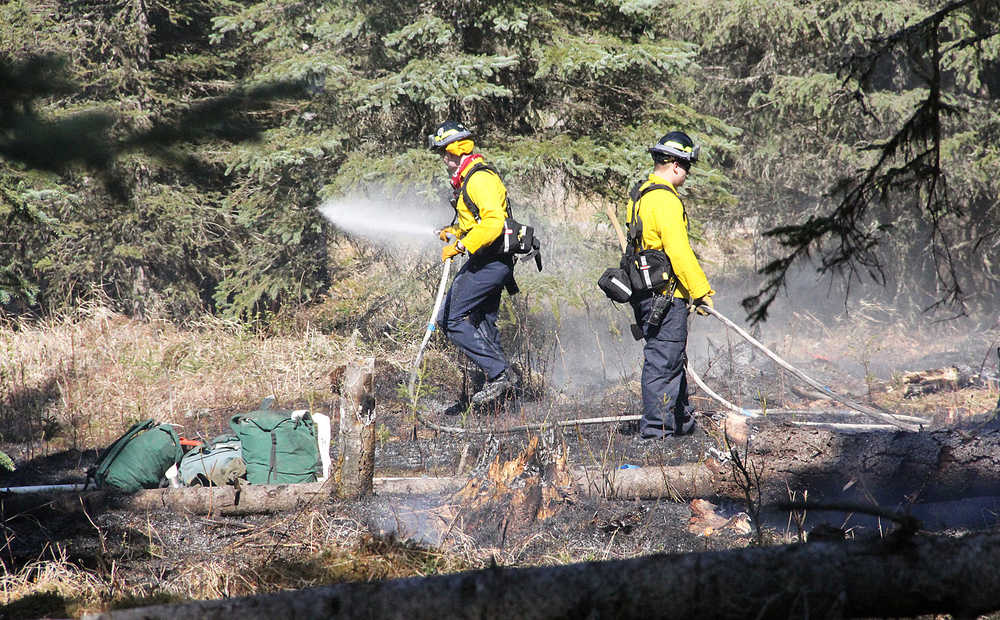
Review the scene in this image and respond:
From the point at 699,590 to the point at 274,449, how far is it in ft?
11.2

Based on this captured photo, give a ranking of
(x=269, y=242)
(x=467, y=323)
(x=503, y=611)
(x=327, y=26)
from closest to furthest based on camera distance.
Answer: (x=503, y=611)
(x=467, y=323)
(x=327, y=26)
(x=269, y=242)

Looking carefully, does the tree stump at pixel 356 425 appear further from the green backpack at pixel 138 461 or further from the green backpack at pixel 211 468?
the green backpack at pixel 138 461

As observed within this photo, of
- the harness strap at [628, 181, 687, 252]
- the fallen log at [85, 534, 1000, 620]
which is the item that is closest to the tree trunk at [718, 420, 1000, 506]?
the harness strap at [628, 181, 687, 252]

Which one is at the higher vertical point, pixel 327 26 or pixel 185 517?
pixel 327 26

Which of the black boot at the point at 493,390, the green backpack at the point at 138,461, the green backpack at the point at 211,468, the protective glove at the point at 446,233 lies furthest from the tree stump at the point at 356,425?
the protective glove at the point at 446,233

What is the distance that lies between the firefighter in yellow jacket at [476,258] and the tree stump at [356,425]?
7.91 ft

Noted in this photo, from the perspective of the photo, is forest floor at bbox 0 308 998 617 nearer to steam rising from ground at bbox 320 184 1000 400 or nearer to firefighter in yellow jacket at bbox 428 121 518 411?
firefighter in yellow jacket at bbox 428 121 518 411

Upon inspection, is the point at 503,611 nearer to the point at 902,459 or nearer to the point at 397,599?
the point at 397,599

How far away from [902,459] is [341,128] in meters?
6.91

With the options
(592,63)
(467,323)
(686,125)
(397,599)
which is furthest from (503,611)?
(686,125)

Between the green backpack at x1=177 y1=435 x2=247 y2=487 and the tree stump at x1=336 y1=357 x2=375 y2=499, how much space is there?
71 centimetres

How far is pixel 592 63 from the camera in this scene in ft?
26.2

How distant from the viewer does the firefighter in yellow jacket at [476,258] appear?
678 centimetres

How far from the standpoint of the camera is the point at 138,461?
15.6 feet
